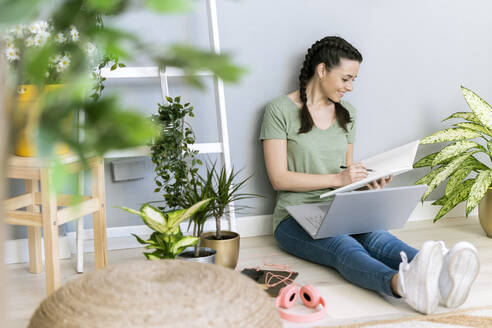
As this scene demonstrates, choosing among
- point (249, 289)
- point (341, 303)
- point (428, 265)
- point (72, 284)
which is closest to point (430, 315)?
point (428, 265)

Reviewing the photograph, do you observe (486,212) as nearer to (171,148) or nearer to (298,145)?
(298,145)

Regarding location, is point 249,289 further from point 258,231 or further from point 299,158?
point 258,231

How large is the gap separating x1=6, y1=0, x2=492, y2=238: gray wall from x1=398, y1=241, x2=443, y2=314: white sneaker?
110 centimetres

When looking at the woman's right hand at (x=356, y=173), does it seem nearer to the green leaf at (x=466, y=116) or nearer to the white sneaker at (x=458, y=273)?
the white sneaker at (x=458, y=273)

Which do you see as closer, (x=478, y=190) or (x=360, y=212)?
(x=360, y=212)

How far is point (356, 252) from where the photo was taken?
194 centimetres

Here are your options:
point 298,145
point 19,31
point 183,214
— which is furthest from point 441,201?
point 19,31

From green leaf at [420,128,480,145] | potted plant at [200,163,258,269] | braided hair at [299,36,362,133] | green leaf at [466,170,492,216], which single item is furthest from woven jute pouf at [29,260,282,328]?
green leaf at [420,128,480,145]

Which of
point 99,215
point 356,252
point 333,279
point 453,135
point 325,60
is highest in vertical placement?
point 325,60

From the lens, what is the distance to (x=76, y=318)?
0.89 meters

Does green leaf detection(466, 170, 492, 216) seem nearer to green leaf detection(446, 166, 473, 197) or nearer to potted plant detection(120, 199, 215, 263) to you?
green leaf detection(446, 166, 473, 197)

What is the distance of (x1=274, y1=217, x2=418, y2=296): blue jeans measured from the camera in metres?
1.83

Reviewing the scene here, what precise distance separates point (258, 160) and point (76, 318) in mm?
1842

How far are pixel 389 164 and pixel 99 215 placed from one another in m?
1.13
